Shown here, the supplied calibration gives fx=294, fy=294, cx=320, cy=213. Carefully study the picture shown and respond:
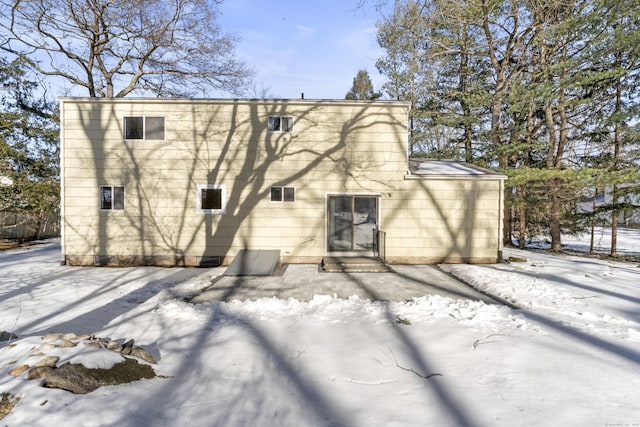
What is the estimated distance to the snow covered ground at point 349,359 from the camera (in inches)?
95.0

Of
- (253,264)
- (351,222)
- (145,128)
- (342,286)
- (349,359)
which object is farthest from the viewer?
(351,222)

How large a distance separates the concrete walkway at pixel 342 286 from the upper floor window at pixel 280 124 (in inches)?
170

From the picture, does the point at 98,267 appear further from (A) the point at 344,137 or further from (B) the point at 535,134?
(B) the point at 535,134

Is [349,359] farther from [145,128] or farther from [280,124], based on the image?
[145,128]

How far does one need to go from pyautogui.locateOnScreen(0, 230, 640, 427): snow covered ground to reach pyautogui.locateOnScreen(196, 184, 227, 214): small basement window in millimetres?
3384

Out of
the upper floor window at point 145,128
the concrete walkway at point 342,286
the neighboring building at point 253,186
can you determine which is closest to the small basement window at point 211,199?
the neighboring building at point 253,186

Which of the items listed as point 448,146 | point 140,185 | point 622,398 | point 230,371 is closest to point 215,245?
point 140,185

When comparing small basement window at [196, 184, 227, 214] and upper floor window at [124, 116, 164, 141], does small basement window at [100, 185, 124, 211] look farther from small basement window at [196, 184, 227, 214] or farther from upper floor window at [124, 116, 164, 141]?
small basement window at [196, 184, 227, 214]

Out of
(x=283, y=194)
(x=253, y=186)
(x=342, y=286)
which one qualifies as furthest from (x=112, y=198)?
(x=342, y=286)

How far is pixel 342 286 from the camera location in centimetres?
652

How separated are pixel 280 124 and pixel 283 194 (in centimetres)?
218

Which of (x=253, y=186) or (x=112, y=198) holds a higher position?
(x=253, y=186)

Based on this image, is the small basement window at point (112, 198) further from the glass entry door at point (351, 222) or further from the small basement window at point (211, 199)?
the glass entry door at point (351, 222)

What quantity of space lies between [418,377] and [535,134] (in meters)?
15.5
